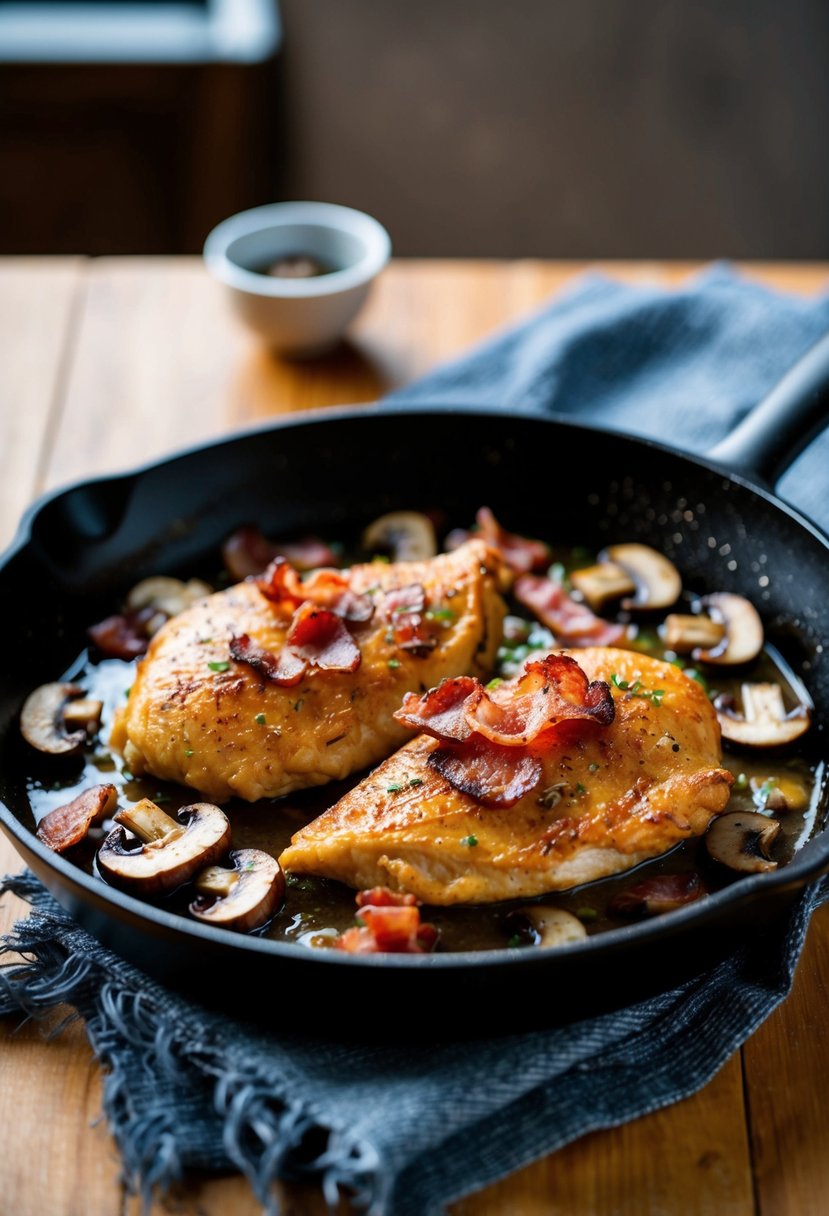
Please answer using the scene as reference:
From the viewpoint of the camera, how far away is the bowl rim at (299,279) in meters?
4.41

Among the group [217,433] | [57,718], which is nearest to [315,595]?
[57,718]

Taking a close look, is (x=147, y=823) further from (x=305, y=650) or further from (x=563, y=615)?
(x=563, y=615)

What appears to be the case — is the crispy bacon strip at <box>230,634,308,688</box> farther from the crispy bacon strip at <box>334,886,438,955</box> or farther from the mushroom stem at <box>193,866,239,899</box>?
the crispy bacon strip at <box>334,886,438,955</box>

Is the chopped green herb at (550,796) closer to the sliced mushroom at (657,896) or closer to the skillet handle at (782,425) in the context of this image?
the sliced mushroom at (657,896)

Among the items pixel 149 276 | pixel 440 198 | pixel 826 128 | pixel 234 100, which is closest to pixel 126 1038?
pixel 149 276

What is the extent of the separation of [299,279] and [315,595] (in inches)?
74.2

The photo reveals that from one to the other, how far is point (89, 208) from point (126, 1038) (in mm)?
6158

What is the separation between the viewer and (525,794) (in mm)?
2609

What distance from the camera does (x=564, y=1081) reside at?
7.64 ft

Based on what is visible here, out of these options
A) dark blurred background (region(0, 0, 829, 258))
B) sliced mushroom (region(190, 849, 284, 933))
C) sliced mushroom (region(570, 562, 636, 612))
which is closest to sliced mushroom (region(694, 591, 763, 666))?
sliced mushroom (region(570, 562, 636, 612))

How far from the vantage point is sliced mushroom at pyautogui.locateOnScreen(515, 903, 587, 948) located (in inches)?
96.0

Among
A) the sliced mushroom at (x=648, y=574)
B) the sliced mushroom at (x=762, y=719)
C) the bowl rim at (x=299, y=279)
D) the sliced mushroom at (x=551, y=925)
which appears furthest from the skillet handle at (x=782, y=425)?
the bowl rim at (x=299, y=279)

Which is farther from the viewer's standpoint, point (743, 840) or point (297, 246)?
point (297, 246)

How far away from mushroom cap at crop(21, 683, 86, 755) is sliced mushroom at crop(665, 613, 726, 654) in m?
1.48
